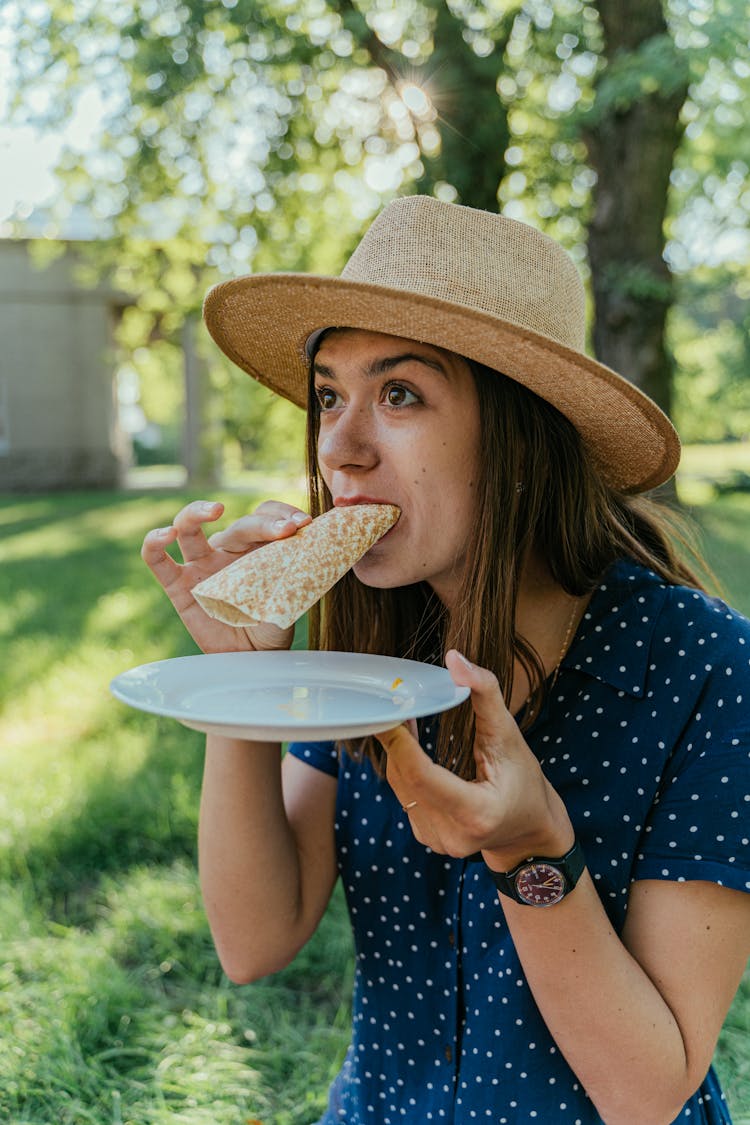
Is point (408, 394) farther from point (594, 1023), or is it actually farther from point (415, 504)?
point (594, 1023)

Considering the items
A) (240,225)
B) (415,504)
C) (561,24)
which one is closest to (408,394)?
(415,504)

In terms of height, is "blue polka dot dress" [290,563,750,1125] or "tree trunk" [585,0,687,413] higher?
"tree trunk" [585,0,687,413]

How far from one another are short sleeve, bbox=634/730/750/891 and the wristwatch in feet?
0.83

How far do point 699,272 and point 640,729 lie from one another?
41.0 ft

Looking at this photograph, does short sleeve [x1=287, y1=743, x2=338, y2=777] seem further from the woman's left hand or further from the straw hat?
the straw hat

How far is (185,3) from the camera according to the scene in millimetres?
7539

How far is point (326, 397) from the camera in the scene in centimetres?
194

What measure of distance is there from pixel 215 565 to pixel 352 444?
39cm

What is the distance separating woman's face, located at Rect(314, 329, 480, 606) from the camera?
1.78 meters

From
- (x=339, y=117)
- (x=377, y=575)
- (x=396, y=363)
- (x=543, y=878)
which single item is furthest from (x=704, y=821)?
(x=339, y=117)

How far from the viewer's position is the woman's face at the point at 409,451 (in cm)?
178

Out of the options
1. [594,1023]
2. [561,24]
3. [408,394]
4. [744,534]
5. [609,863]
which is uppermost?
[561,24]

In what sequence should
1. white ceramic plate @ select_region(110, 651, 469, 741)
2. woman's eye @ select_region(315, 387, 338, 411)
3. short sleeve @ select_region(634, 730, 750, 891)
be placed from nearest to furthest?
1. white ceramic plate @ select_region(110, 651, 469, 741)
2. short sleeve @ select_region(634, 730, 750, 891)
3. woman's eye @ select_region(315, 387, 338, 411)

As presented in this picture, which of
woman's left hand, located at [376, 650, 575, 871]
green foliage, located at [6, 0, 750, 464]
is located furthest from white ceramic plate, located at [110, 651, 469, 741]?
green foliage, located at [6, 0, 750, 464]
